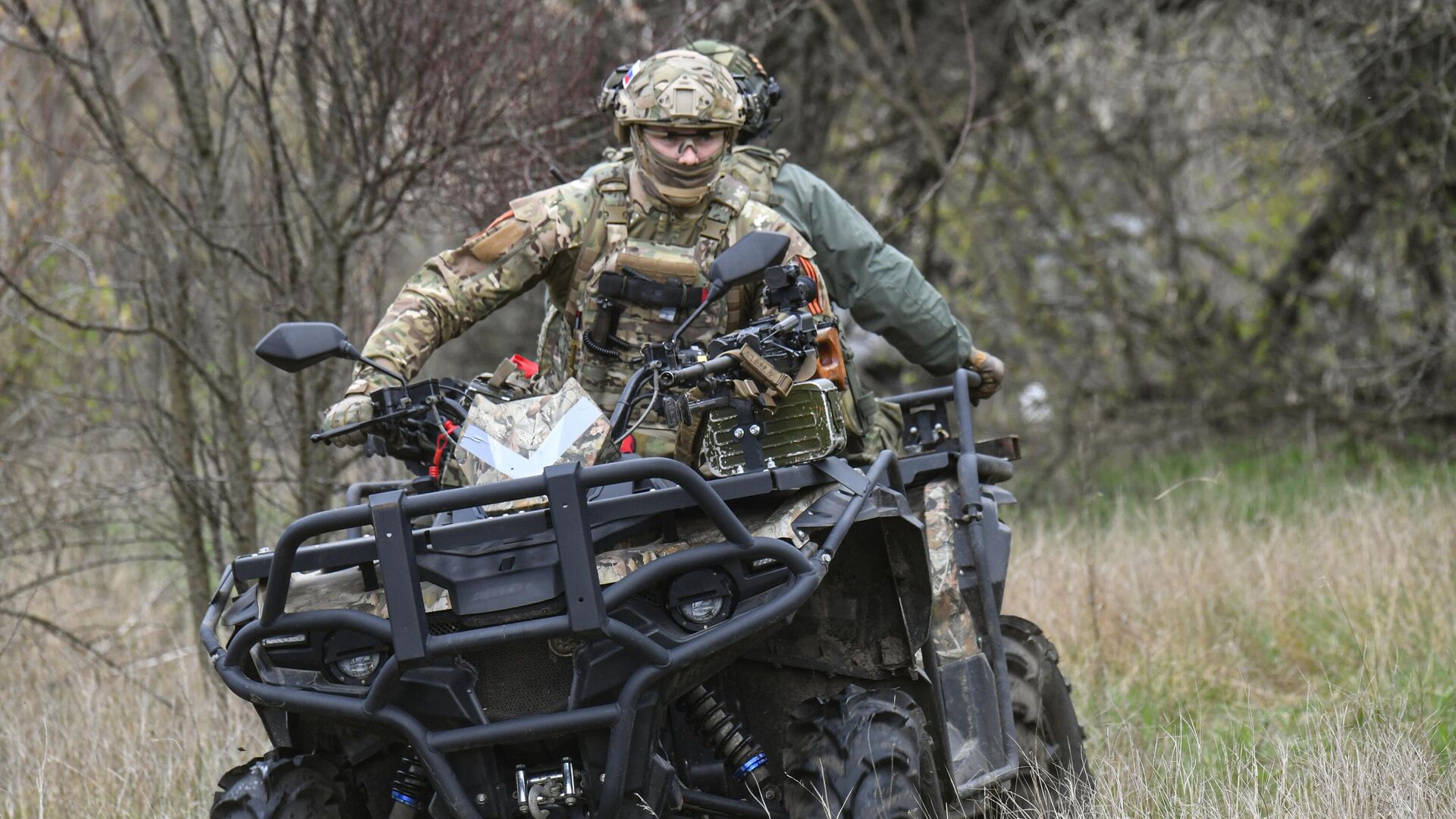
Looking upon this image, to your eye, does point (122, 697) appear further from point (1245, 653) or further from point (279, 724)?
point (1245, 653)

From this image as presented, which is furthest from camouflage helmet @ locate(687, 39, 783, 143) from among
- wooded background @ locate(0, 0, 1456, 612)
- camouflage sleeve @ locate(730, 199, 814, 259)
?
camouflage sleeve @ locate(730, 199, 814, 259)

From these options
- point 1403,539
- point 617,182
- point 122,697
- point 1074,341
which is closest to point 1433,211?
point 1074,341

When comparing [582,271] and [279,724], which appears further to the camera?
[582,271]

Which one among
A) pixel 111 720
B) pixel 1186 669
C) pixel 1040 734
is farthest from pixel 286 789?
pixel 1186 669

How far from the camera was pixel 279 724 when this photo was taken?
407 centimetres

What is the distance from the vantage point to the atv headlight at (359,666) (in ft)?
12.6

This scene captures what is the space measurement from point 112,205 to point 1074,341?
22.8 feet

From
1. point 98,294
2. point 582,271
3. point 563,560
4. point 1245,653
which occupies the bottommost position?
point 1245,653

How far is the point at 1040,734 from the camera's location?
202 inches

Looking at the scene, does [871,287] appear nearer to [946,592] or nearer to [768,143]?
[946,592]

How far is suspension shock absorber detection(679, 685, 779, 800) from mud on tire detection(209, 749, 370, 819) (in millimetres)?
848

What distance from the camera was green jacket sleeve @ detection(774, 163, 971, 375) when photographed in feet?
18.7

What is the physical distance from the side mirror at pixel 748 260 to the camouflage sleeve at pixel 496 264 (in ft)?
3.25

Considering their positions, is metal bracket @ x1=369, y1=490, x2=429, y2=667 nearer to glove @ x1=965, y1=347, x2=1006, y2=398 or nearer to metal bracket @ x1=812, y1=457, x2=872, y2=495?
metal bracket @ x1=812, y1=457, x2=872, y2=495
